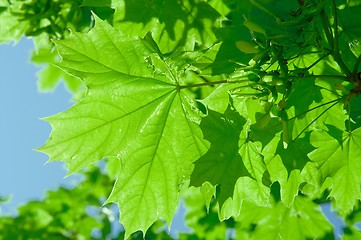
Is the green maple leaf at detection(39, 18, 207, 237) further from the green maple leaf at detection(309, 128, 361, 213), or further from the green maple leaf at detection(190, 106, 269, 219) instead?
the green maple leaf at detection(309, 128, 361, 213)

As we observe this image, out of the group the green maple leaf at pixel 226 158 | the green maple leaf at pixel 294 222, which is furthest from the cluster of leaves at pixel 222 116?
the green maple leaf at pixel 294 222

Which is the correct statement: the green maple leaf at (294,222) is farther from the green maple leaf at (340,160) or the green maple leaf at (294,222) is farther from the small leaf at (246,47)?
the small leaf at (246,47)

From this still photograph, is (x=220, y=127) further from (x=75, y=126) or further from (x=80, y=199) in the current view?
(x=80, y=199)

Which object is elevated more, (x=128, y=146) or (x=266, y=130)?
(x=128, y=146)

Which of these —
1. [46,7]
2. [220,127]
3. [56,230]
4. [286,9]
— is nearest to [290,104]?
[220,127]

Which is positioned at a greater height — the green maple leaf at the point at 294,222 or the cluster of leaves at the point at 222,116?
the cluster of leaves at the point at 222,116

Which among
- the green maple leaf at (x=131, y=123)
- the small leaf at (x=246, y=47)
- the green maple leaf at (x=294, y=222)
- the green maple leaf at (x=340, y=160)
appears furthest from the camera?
the green maple leaf at (x=294, y=222)

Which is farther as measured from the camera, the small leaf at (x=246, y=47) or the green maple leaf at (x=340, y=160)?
the green maple leaf at (x=340, y=160)

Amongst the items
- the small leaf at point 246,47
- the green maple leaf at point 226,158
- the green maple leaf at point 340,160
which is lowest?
the green maple leaf at point 340,160
